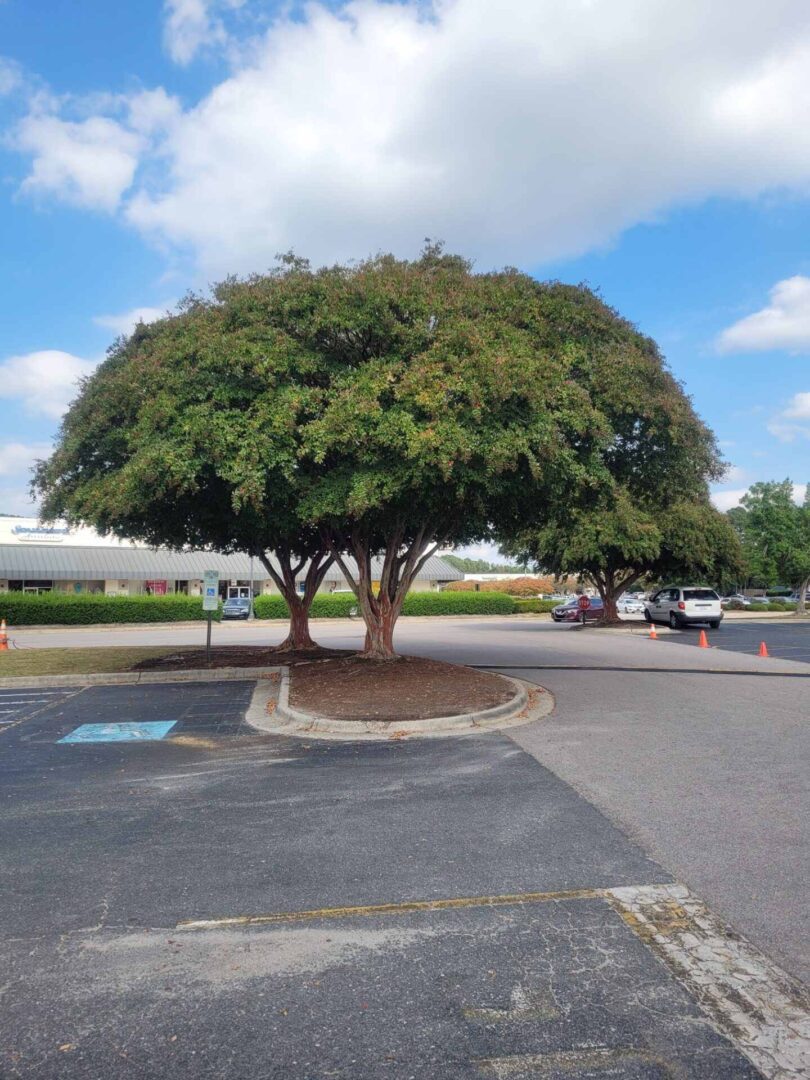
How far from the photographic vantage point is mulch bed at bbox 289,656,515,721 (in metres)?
11.2

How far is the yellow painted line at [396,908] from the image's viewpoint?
14.6 feet

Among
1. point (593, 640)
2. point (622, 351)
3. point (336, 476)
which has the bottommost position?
point (593, 640)

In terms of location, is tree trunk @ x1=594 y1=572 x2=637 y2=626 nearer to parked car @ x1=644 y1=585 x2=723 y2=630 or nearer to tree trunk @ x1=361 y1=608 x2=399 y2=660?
parked car @ x1=644 y1=585 x2=723 y2=630

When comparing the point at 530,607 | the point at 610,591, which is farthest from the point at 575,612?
the point at 530,607

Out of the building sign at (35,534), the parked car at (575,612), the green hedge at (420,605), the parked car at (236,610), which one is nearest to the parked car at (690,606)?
the parked car at (575,612)

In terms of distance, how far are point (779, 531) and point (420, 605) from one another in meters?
24.3

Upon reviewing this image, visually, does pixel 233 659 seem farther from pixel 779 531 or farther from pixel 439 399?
pixel 779 531

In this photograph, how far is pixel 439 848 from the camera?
5.61 meters

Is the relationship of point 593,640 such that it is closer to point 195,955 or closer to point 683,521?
point 683,521

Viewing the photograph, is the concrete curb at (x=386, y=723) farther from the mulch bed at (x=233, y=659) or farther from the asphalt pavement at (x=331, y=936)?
the mulch bed at (x=233, y=659)

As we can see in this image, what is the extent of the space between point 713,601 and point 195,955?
3234 cm

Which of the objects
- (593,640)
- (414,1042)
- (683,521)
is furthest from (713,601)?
(414,1042)

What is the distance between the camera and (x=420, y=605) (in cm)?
5328

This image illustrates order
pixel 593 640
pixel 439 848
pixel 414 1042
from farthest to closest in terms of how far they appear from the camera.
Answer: pixel 593 640, pixel 439 848, pixel 414 1042
